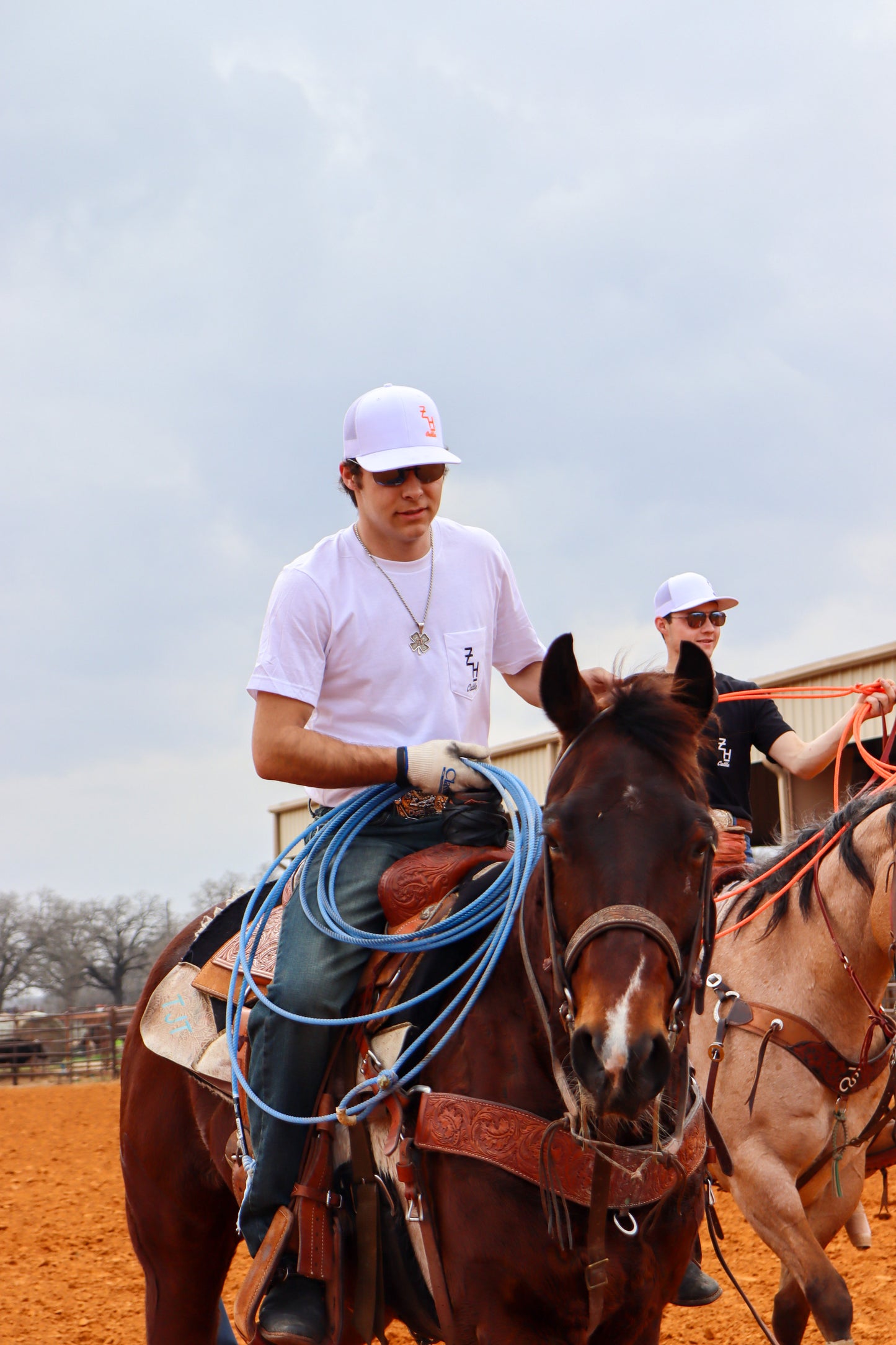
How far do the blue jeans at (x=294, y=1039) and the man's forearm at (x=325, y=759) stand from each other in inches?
10.4

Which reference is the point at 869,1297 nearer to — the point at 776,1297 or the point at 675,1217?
the point at 776,1297

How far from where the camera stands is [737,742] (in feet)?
20.9

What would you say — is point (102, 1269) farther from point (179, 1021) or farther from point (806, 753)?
point (806, 753)

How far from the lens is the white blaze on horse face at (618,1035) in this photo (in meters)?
2.12

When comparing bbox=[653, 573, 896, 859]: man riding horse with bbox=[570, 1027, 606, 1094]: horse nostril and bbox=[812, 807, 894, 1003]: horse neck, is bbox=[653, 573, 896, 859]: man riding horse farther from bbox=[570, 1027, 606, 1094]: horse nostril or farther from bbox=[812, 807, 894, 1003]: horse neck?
bbox=[570, 1027, 606, 1094]: horse nostril

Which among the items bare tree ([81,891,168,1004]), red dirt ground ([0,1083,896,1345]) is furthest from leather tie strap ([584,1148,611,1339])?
bare tree ([81,891,168,1004])

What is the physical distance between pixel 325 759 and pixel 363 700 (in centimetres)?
29

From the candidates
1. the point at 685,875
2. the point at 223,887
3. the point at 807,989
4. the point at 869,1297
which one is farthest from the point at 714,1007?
the point at 223,887

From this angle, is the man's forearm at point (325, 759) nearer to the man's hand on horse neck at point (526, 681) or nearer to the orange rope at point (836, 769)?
the man's hand on horse neck at point (526, 681)

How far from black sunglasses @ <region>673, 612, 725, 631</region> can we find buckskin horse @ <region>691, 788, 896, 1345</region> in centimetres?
134

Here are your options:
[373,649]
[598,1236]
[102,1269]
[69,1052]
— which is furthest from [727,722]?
[69,1052]

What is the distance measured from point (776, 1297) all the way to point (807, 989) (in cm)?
126

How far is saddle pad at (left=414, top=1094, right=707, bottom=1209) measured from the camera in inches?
101

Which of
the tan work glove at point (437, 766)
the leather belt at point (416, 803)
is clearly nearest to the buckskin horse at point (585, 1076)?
the tan work glove at point (437, 766)
